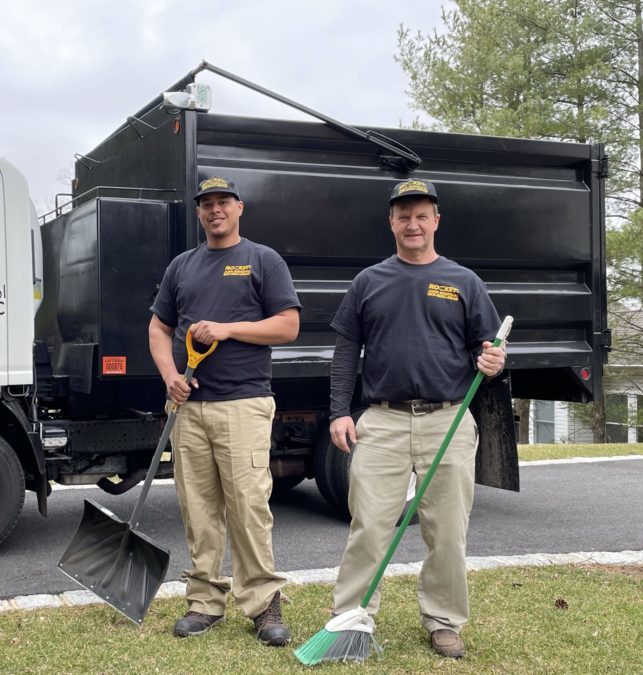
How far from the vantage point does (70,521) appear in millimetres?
6938

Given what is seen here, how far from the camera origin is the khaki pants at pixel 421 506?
3.83m

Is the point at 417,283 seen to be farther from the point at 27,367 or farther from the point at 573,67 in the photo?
the point at 573,67

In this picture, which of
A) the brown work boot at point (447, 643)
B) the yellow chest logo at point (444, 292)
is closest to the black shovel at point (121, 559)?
the yellow chest logo at point (444, 292)

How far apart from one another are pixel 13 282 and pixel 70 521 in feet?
7.12

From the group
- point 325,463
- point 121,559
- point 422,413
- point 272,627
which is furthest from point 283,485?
point 422,413

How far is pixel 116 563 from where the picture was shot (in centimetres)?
423

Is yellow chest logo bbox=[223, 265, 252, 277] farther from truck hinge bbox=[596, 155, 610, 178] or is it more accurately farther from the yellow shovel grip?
truck hinge bbox=[596, 155, 610, 178]

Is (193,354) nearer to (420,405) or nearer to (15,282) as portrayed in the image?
(420,405)

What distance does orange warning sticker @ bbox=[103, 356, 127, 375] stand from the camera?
5793 mm

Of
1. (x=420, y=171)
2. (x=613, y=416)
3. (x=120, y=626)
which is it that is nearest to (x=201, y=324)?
(x=120, y=626)

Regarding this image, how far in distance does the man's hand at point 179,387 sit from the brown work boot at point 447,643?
1412mm

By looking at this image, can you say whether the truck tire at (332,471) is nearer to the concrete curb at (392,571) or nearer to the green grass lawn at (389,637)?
the concrete curb at (392,571)

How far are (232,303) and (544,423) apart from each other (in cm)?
2886

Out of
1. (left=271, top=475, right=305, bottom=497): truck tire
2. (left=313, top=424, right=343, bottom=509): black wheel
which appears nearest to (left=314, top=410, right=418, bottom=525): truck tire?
(left=313, top=424, right=343, bottom=509): black wheel
